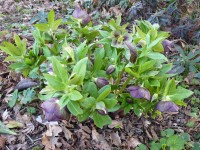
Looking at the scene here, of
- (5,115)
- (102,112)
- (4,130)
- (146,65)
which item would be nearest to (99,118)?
→ (102,112)

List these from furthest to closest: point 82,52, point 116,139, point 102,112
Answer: point 116,139 → point 82,52 → point 102,112

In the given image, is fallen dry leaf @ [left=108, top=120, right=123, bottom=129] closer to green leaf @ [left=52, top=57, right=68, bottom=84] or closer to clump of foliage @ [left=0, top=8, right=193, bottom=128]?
clump of foliage @ [left=0, top=8, right=193, bottom=128]

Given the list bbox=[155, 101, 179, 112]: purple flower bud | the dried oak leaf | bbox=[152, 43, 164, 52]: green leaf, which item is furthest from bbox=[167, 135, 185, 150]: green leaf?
bbox=[152, 43, 164, 52]: green leaf

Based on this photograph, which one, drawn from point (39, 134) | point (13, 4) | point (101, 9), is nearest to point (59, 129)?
point (39, 134)

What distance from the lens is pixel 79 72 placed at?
128cm

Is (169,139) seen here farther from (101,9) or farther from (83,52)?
(101,9)

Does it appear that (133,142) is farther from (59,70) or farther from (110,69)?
(59,70)

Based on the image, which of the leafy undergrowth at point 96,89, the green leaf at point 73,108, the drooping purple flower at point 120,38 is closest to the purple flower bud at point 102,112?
the leafy undergrowth at point 96,89

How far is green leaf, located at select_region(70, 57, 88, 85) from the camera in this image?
1268 millimetres

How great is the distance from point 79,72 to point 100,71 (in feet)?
0.84

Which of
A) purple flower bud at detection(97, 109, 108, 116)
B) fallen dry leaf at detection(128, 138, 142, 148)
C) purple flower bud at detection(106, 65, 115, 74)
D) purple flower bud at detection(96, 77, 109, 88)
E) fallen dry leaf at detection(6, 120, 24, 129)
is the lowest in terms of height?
fallen dry leaf at detection(128, 138, 142, 148)

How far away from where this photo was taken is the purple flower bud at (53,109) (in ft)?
4.11

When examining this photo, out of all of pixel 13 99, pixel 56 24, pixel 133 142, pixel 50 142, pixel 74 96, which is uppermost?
pixel 56 24

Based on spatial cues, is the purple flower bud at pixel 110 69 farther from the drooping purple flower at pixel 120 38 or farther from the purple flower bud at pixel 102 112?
the purple flower bud at pixel 102 112
